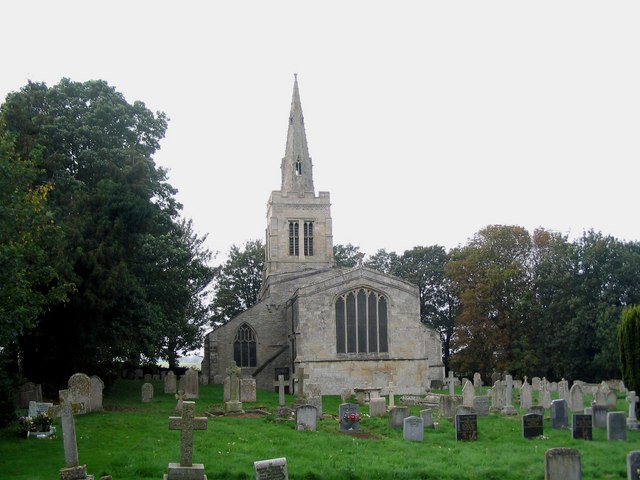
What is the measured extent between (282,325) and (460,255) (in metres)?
14.2

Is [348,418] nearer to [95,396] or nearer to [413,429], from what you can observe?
[413,429]

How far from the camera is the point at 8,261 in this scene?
13.3m

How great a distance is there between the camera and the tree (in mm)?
52469

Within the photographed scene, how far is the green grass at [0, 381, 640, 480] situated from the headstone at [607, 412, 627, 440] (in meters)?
0.25

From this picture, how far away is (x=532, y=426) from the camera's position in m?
15.6

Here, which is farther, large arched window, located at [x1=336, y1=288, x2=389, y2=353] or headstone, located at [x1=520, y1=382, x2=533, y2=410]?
large arched window, located at [x1=336, y1=288, x2=389, y2=353]

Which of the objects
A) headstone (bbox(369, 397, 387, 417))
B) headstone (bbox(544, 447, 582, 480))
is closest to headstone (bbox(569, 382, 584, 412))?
headstone (bbox(369, 397, 387, 417))

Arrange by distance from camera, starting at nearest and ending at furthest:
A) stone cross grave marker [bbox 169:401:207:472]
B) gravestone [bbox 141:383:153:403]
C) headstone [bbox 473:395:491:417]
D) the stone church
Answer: stone cross grave marker [bbox 169:401:207:472] → headstone [bbox 473:395:491:417] → gravestone [bbox 141:383:153:403] → the stone church

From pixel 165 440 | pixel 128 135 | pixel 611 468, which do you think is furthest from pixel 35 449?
pixel 128 135

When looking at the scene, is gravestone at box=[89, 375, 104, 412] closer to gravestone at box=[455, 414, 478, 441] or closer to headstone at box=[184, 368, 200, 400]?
headstone at box=[184, 368, 200, 400]

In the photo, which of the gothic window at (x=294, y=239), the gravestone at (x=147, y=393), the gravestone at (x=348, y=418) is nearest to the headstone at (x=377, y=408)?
the gravestone at (x=348, y=418)

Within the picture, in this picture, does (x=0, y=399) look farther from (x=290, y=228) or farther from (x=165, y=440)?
(x=290, y=228)

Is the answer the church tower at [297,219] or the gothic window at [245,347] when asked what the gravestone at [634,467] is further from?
the church tower at [297,219]

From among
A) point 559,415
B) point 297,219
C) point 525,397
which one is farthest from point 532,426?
point 297,219
